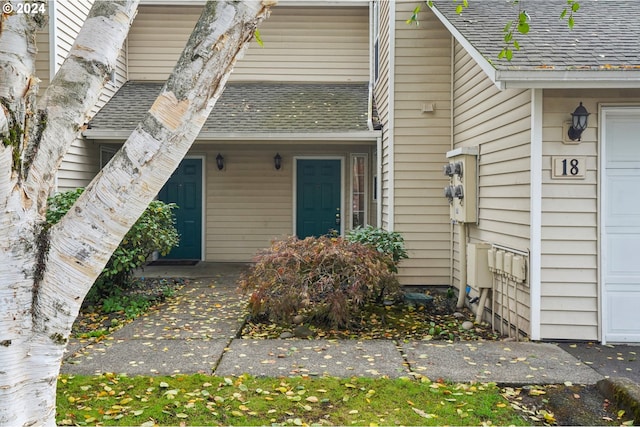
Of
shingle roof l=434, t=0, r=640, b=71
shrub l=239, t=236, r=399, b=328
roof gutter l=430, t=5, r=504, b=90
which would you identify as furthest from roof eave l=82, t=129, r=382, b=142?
shrub l=239, t=236, r=399, b=328

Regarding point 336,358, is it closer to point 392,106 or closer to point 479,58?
point 479,58

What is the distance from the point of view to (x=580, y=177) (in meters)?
4.87

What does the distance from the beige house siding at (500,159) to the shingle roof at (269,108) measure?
2.36 metres

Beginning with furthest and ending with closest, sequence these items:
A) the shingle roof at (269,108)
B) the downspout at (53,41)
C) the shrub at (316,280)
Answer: the shingle roof at (269,108) → the downspout at (53,41) → the shrub at (316,280)

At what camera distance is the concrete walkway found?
407 cm

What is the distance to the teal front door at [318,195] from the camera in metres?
10.5

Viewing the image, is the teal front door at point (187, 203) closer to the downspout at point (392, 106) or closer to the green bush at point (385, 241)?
the green bush at point (385, 241)

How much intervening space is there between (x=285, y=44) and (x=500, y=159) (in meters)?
6.16

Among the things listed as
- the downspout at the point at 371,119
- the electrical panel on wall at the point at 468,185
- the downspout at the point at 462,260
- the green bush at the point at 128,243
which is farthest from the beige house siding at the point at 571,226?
the green bush at the point at 128,243

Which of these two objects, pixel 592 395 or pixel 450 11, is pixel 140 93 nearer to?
pixel 450 11

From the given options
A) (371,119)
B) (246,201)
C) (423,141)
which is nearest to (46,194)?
(423,141)

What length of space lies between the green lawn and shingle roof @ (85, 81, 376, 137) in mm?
5476

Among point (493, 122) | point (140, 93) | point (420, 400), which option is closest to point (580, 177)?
point (493, 122)

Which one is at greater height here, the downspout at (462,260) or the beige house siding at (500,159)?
the beige house siding at (500,159)
